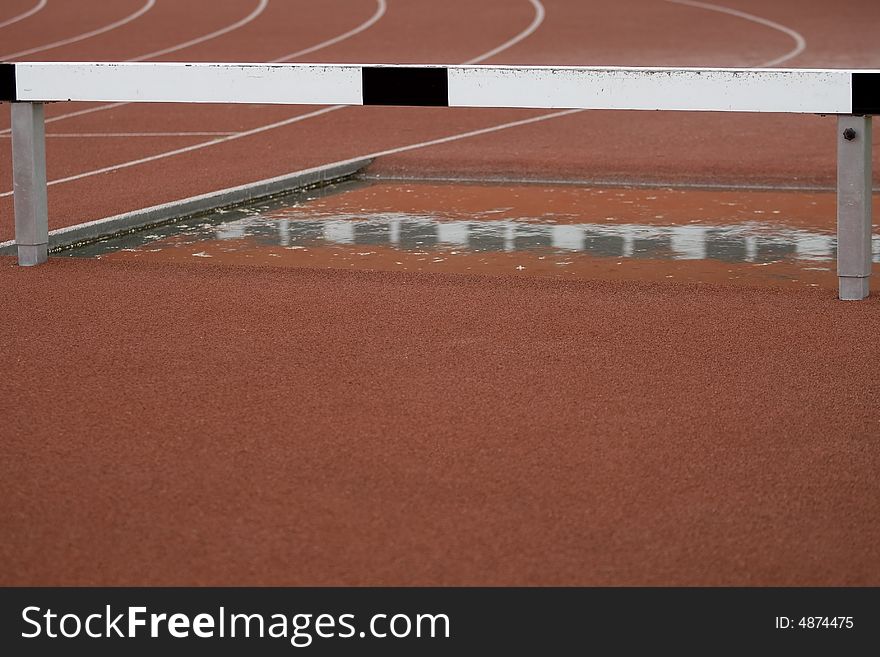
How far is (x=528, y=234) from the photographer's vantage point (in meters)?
7.30

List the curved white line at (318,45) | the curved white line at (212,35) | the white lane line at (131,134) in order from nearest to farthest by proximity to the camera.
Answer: the white lane line at (131,134) < the curved white line at (318,45) < the curved white line at (212,35)

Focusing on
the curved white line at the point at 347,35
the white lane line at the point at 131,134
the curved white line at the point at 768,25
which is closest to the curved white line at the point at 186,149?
the white lane line at the point at 131,134

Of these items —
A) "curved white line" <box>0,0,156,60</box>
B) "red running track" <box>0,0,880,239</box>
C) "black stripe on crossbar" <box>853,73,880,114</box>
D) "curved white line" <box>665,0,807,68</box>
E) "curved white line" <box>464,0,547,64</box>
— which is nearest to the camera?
"black stripe on crossbar" <box>853,73,880,114</box>

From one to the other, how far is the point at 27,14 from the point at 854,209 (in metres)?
20.4

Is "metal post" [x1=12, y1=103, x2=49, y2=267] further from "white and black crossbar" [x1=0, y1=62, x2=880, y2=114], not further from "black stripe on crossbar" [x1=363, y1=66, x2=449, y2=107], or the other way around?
"black stripe on crossbar" [x1=363, y1=66, x2=449, y2=107]

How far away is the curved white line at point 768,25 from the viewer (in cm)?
1847

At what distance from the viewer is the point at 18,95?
6.43 m

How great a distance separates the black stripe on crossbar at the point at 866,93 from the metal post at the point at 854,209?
0.13 ft

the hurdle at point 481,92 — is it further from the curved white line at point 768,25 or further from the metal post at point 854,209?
the curved white line at point 768,25

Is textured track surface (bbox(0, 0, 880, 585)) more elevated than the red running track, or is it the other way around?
the red running track

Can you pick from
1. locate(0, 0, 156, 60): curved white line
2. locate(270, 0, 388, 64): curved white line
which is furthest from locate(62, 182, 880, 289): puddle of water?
locate(0, 0, 156, 60): curved white line

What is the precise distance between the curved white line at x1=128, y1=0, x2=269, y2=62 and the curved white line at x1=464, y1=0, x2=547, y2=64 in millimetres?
4044

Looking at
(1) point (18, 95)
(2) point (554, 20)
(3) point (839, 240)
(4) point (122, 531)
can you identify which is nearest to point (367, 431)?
(4) point (122, 531)

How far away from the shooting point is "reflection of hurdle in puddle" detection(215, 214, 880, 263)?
6.75 metres
